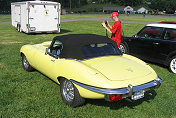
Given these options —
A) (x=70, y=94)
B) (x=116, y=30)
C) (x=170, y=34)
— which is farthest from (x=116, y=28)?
(x=70, y=94)

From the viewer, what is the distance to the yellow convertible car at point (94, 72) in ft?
11.7

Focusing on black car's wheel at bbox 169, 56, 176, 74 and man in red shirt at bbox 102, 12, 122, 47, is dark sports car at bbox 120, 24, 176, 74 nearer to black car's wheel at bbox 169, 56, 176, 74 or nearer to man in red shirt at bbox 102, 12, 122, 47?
black car's wheel at bbox 169, 56, 176, 74

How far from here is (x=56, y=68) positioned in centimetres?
443

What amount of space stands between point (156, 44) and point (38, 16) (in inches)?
430

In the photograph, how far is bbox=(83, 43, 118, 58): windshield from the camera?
4480 millimetres

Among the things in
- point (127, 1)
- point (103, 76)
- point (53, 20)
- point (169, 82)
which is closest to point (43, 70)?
point (103, 76)

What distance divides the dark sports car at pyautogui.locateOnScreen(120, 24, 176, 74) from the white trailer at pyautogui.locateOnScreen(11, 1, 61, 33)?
372 inches

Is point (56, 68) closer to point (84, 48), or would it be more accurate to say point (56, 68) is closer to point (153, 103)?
point (84, 48)

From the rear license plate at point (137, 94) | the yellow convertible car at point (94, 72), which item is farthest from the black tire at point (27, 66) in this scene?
the rear license plate at point (137, 94)

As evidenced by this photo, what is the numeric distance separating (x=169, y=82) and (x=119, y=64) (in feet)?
8.00

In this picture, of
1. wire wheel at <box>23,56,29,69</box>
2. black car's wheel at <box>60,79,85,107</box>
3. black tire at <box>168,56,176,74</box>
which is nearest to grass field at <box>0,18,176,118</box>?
black car's wheel at <box>60,79,85,107</box>

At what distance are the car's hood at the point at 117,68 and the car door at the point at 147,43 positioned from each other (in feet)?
9.57

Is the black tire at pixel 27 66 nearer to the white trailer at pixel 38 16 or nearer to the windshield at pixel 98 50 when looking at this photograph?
the windshield at pixel 98 50

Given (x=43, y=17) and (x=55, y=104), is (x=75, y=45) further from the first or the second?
(x=43, y=17)
